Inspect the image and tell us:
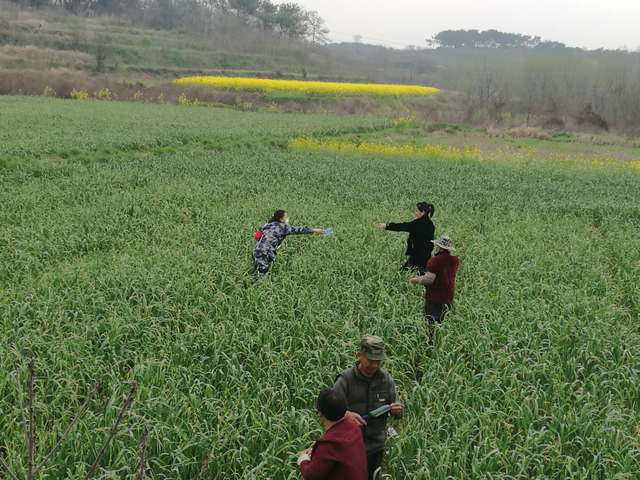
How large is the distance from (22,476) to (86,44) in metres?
91.6

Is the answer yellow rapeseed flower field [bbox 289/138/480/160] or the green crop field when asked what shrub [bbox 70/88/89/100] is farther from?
the green crop field

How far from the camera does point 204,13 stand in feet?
416

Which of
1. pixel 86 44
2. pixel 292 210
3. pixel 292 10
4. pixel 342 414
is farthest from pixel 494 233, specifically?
pixel 292 10

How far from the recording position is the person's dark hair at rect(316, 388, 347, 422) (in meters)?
3.23

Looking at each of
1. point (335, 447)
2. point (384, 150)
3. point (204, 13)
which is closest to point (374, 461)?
point (335, 447)

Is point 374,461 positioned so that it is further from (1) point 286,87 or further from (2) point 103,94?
(1) point 286,87

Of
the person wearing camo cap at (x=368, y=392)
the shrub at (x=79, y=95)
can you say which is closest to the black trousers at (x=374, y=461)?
the person wearing camo cap at (x=368, y=392)

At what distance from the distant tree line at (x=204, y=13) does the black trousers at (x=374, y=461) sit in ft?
395

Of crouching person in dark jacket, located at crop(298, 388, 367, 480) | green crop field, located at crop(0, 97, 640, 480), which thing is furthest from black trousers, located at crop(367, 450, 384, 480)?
crouching person in dark jacket, located at crop(298, 388, 367, 480)

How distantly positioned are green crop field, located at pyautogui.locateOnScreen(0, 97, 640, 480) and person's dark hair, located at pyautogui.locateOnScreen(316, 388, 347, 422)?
0.81 meters

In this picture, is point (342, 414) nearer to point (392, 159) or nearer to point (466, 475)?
point (466, 475)

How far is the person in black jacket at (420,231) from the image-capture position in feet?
26.9

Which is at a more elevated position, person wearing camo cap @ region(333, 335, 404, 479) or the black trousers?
person wearing camo cap @ region(333, 335, 404, 479)

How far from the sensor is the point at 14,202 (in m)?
13.7
